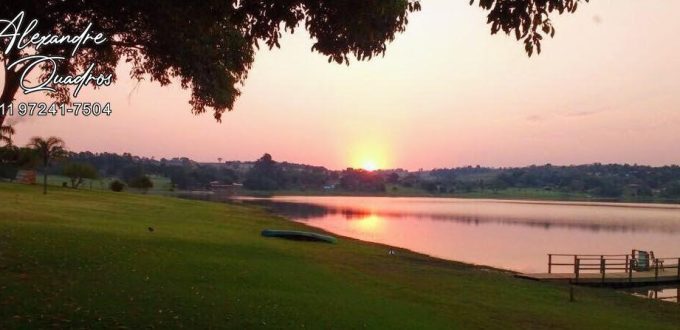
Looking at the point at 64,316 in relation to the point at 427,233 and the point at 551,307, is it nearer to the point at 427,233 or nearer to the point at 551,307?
the point at 551,307

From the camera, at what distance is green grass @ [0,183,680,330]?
1190 centimetres

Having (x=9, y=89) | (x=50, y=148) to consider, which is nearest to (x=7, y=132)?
(x=50, y=148)

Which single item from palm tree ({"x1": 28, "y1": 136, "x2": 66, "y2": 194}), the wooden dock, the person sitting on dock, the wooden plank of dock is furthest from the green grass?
palm tree ({"x1": 28, "y1": 136, "x2": 66, "y2": 194})

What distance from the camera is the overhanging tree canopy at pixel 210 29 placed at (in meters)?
10.5

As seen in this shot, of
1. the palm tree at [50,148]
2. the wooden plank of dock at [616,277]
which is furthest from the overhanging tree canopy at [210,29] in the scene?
the palm tree at [50,148]

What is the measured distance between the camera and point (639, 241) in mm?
65688

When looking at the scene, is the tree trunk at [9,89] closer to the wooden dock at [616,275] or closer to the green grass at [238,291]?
the green grass at [238,291]

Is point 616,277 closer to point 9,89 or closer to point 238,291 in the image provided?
point 238,291

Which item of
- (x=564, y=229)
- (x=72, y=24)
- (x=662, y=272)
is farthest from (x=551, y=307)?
(x=564, y=229)

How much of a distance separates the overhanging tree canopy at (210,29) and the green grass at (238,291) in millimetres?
4500

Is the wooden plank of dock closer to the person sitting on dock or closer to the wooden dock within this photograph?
the wooden dock

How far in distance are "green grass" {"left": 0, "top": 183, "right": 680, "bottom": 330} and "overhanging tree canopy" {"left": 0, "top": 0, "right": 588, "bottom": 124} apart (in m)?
4.50

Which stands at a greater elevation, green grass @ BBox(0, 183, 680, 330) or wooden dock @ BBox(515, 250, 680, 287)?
green grass @ BBox(0, 183, 680, 330)

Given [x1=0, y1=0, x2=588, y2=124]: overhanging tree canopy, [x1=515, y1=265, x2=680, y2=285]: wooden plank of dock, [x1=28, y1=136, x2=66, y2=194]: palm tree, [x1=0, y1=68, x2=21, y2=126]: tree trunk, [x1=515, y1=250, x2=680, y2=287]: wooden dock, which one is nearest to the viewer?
[x1=0, y1=0, x2=588, y2=124]: overhanging tree canopy
